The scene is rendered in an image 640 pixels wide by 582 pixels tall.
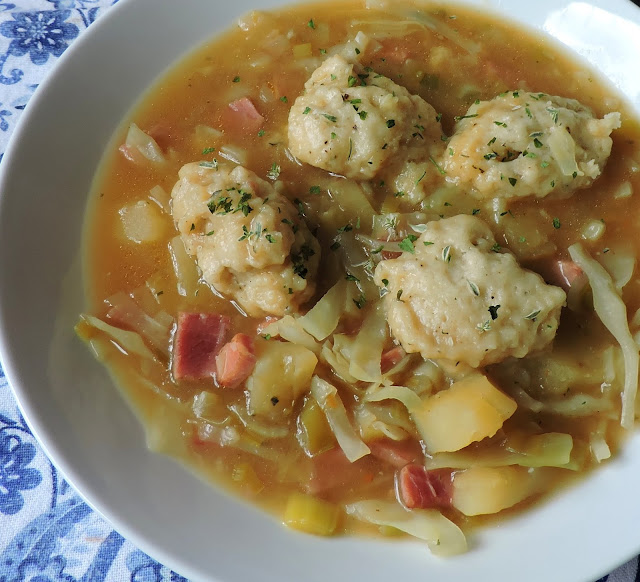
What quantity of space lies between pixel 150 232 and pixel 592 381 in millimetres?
2568

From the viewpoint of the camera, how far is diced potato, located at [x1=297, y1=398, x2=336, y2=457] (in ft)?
11.2

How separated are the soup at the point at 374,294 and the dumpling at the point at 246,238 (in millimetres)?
13

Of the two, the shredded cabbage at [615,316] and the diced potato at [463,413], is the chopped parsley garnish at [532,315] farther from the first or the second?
the shredded cabbage at [615,316]

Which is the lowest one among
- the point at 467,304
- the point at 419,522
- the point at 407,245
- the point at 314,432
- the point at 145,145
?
the point at 419,522

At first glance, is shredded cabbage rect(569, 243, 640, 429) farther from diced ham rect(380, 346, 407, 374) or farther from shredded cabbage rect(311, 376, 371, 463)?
shredded cabbage rect(311, 376, 371, 463)

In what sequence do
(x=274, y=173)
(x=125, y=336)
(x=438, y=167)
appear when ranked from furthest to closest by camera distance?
1. (x=274, y=173)
2. (x=438, y=167)
3. (x=125, y=336)

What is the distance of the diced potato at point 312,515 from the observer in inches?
130

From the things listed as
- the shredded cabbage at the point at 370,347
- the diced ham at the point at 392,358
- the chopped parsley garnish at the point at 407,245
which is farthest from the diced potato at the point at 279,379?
the chopped parsley garnish at the point at 407,245

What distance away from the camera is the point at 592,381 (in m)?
3.49

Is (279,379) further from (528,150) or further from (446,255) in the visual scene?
(528,150)

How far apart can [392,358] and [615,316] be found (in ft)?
3.90

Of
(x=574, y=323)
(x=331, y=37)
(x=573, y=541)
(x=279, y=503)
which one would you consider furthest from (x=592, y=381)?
(x=331, y=37)

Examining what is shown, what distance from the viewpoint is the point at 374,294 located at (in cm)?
363

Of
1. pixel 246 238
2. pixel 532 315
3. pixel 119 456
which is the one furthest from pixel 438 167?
pixel 119 456
